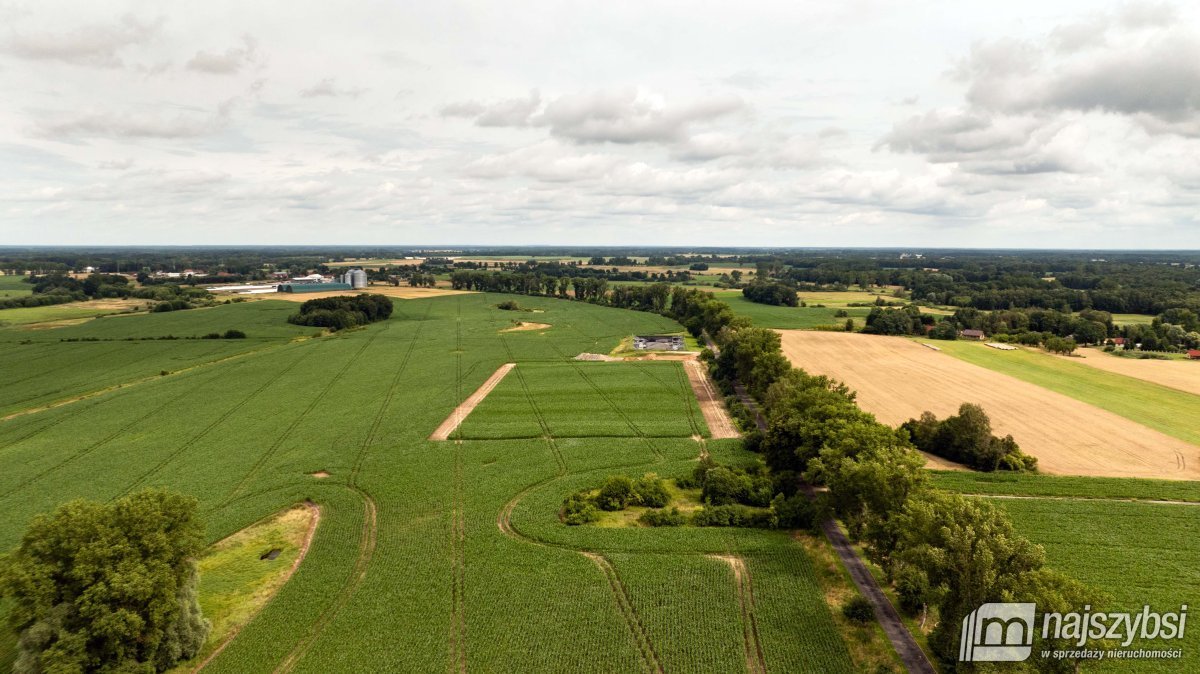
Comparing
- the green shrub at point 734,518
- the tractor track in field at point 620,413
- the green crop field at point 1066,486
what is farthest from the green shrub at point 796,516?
the green crop field at point 1066,486

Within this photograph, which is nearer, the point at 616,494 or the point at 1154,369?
the point at 616,494

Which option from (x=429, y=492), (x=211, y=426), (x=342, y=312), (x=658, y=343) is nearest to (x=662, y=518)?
(x=429, y=492)

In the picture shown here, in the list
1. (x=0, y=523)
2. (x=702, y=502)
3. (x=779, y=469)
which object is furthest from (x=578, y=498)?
(x=0, y=523)

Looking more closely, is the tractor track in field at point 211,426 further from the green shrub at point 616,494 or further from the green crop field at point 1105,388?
the green crop field at point 1105,388

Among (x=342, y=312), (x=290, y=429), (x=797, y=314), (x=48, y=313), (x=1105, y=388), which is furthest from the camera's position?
(x=797, y=314)

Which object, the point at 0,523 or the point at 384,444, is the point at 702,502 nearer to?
the point at 384,444

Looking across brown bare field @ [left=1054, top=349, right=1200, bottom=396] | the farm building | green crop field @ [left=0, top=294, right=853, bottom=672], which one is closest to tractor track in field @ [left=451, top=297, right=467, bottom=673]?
green crop field @ [left=0, top=294, right=853, bottom=672]

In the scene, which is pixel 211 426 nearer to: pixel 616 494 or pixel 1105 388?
pixel 616 494

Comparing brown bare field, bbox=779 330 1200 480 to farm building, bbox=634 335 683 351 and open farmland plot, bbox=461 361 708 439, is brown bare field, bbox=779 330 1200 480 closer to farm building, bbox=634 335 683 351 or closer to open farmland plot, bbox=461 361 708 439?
farm building, bbox=634 335 683 351

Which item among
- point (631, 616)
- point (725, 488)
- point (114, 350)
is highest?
point (114, 350)
